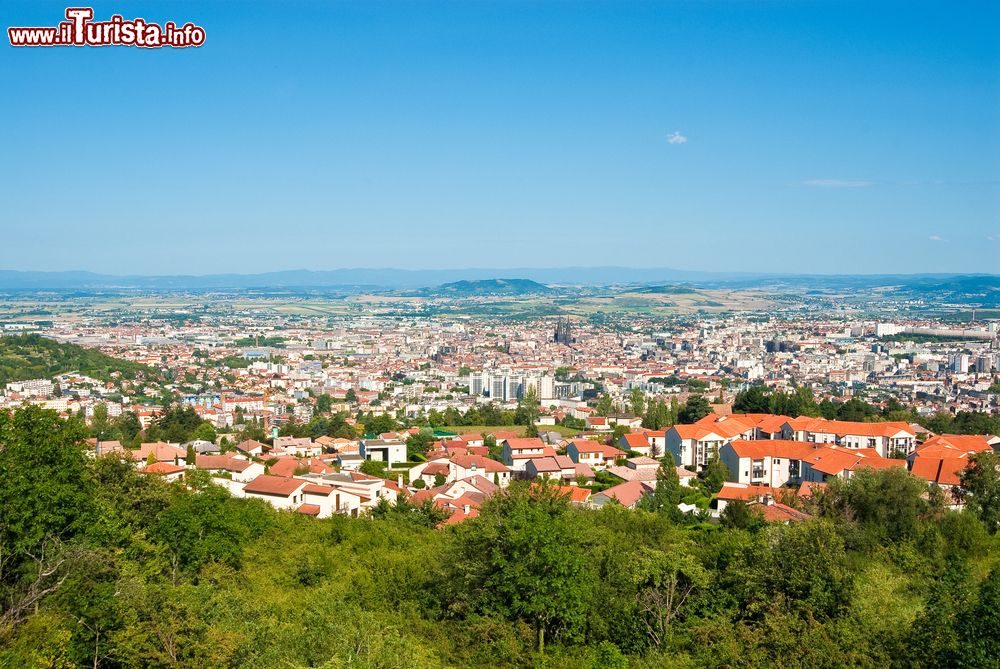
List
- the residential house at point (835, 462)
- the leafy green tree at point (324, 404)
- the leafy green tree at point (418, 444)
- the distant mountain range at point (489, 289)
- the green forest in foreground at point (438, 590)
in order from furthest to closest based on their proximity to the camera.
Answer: the distant mountain range at point (489, 289) < the leafy green tree at point (324, 404) < the leafy green tree at point (418, 444) < the residential house at point (835, 462) < the green forest in foreground at point (438, 590)

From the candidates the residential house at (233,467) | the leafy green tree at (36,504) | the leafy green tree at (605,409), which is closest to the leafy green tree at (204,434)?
the residential house at (233,467)

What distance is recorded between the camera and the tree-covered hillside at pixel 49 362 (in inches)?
1827

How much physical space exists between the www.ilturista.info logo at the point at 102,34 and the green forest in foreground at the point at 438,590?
4.41m

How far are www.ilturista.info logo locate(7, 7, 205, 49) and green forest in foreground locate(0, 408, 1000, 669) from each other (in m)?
4.41

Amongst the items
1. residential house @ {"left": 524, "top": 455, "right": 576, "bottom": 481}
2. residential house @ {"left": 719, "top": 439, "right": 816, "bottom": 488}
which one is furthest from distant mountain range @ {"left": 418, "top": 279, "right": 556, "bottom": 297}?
residential house @ {"left": 719, "top": 439, "right": 816, "bottom": 488}

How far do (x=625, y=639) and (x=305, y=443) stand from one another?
62.7ft

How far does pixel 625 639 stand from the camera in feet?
31.4

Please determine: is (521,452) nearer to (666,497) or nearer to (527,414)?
(666,497)

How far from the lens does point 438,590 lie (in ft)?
35.0

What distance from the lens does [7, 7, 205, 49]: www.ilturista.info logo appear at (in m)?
10.9

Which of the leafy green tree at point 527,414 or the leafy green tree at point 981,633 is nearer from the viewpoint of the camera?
the leafy green tree at point 981,633

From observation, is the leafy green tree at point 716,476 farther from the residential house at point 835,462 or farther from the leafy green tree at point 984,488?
the leafy green tree at point 984,488

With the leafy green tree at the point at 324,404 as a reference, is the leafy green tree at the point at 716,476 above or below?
above

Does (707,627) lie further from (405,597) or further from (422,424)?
(422,424)
